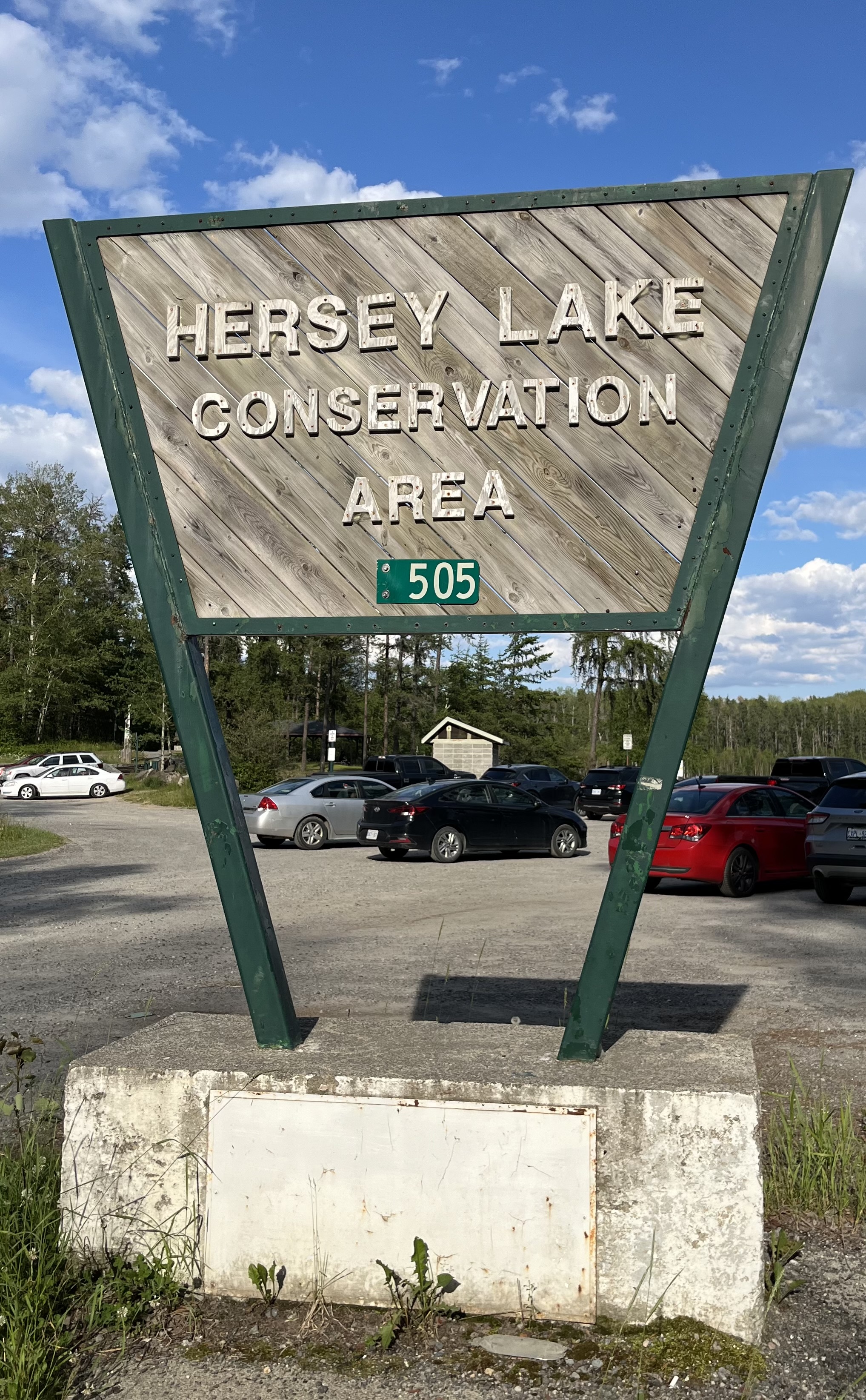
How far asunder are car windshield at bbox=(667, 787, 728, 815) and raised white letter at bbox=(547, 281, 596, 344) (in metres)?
11.6

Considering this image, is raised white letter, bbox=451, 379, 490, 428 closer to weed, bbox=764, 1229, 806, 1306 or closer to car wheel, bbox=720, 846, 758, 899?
weed, bbox=764, 1229, 806, 1306

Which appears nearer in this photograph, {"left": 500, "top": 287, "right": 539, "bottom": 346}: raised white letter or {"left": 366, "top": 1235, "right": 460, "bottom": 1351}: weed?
{"left": 366, "top": 1235, "right": 460, "bottom": 1351}: weed

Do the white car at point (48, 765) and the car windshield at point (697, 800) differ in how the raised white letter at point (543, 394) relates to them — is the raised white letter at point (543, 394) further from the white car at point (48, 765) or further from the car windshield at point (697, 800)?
the white car at point (48, 765)

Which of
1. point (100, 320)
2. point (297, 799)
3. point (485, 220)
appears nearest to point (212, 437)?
point (100, 320)

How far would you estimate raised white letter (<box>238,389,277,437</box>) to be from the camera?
410 centimetres

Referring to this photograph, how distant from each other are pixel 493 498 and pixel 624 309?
765 millimetres

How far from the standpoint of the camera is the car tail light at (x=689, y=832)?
1467cm

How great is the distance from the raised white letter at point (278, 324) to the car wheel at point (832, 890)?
11.7m

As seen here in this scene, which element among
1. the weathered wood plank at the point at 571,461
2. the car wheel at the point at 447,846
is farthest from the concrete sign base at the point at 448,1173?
the car wheel at the point at 447,846

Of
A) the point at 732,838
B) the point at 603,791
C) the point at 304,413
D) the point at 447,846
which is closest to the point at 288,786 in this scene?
the point at 447,846

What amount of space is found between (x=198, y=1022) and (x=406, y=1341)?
4.50 ft

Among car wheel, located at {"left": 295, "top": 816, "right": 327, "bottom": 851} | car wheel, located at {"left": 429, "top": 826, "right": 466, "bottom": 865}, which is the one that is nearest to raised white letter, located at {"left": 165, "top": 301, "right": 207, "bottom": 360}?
car wheel, located at {"left": 429, "top": 826, "right": 466, "bottom": 865}

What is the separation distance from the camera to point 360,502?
4.04 m

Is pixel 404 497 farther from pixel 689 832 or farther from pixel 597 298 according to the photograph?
pixel 689 832
